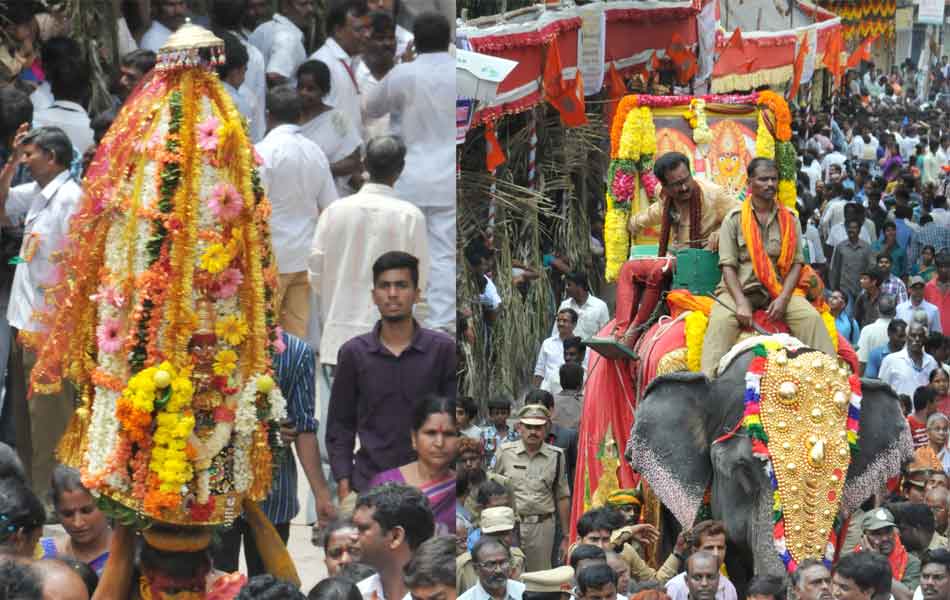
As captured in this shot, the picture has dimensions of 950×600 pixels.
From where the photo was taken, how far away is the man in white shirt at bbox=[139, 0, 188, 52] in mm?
11602

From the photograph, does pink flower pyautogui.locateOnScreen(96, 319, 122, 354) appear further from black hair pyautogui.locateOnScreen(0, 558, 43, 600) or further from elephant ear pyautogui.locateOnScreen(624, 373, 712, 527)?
elephant ear pyautogui.locateOnScreen(624, 373, 712, 527)

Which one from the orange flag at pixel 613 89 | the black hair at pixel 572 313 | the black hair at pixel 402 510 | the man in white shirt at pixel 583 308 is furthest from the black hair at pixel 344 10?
the orange flag at pixel 613 89

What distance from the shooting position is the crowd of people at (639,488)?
28.4ft

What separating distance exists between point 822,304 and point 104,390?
5392mm

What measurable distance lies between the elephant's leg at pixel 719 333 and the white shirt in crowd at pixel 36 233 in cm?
334

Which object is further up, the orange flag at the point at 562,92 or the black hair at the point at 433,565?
the black hair at the point at 433,565

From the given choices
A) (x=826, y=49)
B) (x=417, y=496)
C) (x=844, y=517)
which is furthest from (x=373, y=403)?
(x=826, y=49)

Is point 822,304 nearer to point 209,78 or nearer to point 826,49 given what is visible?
point 209,78

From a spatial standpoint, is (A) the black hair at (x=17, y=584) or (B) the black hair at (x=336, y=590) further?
(B) the black hair at (x=336, y=590)

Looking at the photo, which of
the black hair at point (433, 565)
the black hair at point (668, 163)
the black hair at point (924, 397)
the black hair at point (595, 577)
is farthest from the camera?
the black hair at point (924, 397)

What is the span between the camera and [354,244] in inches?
386

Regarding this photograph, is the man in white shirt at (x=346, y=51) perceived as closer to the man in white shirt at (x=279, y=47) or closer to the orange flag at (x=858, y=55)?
the man in white shirt at (x=279, y=47)

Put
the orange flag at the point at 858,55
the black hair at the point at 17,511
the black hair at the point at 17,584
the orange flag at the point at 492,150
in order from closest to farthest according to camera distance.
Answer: the black hair at the point at 17,584 → the black hair at the point at 17,511 → the orange flag at the point at 492,150 → the orange flag at the point at 858,55

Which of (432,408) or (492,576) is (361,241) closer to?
(432,408)
